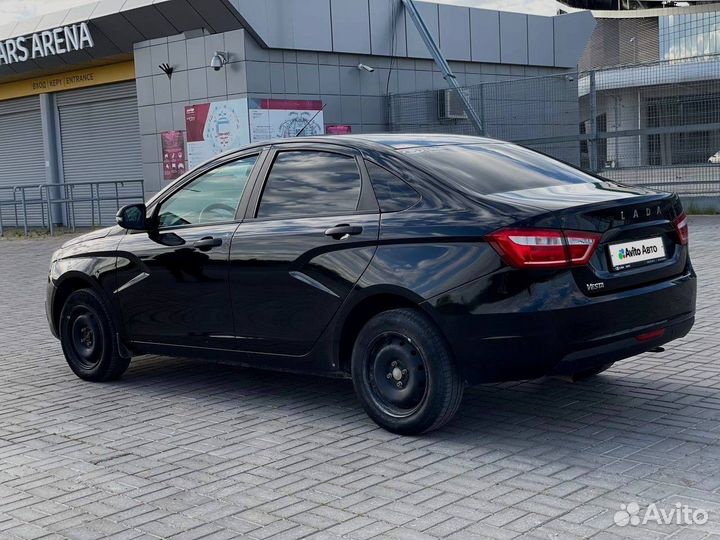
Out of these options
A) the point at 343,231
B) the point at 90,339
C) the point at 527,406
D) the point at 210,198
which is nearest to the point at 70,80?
the point at 90,339

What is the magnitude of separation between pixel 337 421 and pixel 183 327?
1.27m

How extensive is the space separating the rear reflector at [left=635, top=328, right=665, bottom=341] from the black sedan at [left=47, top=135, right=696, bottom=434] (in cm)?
2

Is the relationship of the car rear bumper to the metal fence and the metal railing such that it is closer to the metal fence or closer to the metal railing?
the metal fence

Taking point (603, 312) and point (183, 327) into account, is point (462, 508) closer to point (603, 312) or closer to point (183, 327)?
point (603, 312)

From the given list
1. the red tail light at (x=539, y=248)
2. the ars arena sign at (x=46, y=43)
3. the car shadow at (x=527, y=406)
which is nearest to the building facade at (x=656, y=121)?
the ars arena sign at (x=46, y=43)

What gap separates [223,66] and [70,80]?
302 inches

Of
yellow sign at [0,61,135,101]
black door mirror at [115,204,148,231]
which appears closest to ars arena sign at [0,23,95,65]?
yellow sign at [0,61,135,101]

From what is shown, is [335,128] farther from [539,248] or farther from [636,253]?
[539,248]

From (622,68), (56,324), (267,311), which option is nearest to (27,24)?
(622,68)

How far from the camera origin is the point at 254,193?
615 centimetres

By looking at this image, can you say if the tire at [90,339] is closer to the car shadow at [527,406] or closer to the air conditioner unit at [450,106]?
the car shadow at [527,406]

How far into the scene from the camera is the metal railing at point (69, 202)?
2498cm

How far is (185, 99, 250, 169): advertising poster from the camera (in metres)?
20.4

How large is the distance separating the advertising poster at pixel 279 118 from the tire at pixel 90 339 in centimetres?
1310
